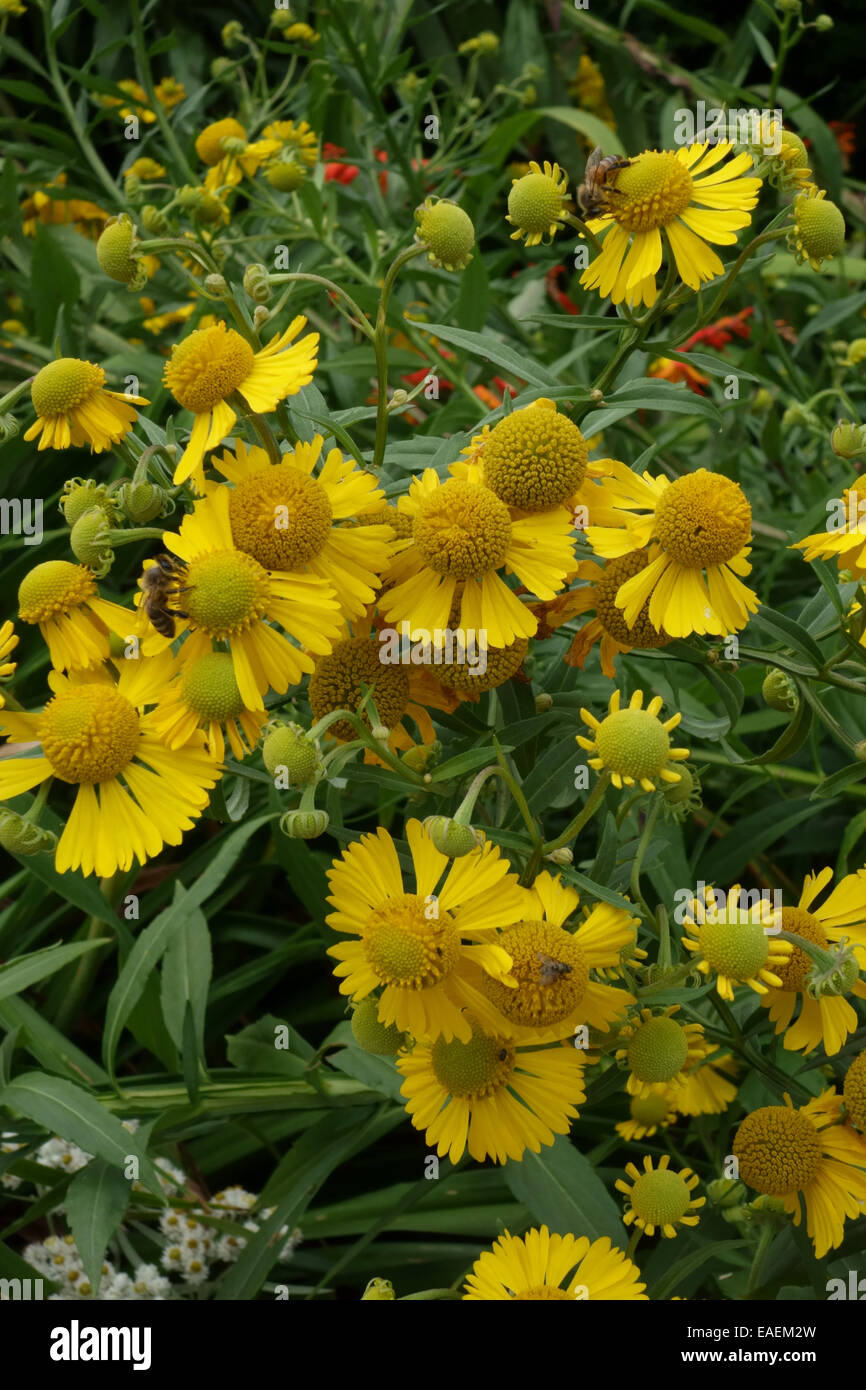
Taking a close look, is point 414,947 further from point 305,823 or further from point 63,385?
point 63,385

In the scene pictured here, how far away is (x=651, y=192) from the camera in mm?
766

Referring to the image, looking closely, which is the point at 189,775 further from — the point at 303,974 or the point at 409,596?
the point at 303,974

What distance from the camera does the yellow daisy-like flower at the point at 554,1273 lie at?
75cm

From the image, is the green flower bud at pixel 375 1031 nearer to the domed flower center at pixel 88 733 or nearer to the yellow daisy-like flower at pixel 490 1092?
the yellow daisy-like flower at pixel 490 1092

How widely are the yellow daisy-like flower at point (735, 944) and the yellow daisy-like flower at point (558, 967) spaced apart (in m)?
0.04

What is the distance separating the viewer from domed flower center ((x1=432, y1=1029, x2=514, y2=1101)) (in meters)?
0.74

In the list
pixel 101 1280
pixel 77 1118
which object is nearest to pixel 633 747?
pixel 77 1118

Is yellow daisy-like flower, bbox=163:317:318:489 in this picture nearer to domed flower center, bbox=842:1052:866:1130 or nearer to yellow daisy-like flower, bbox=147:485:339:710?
yellow daisy-like flower, bbox=147:485:339:710

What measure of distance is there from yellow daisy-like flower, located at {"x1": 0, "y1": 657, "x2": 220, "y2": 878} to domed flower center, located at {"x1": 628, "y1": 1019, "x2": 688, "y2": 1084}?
0.29 m

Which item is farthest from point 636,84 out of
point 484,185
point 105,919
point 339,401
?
point 105,919

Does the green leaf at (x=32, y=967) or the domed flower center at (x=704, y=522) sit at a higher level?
the domed flower center at (x=704, y=522)

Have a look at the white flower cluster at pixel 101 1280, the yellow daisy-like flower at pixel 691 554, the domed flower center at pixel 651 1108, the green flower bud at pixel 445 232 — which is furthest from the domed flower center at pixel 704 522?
the white flower cluster at pixel 101 1280

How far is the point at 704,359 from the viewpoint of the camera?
2.58 ft
